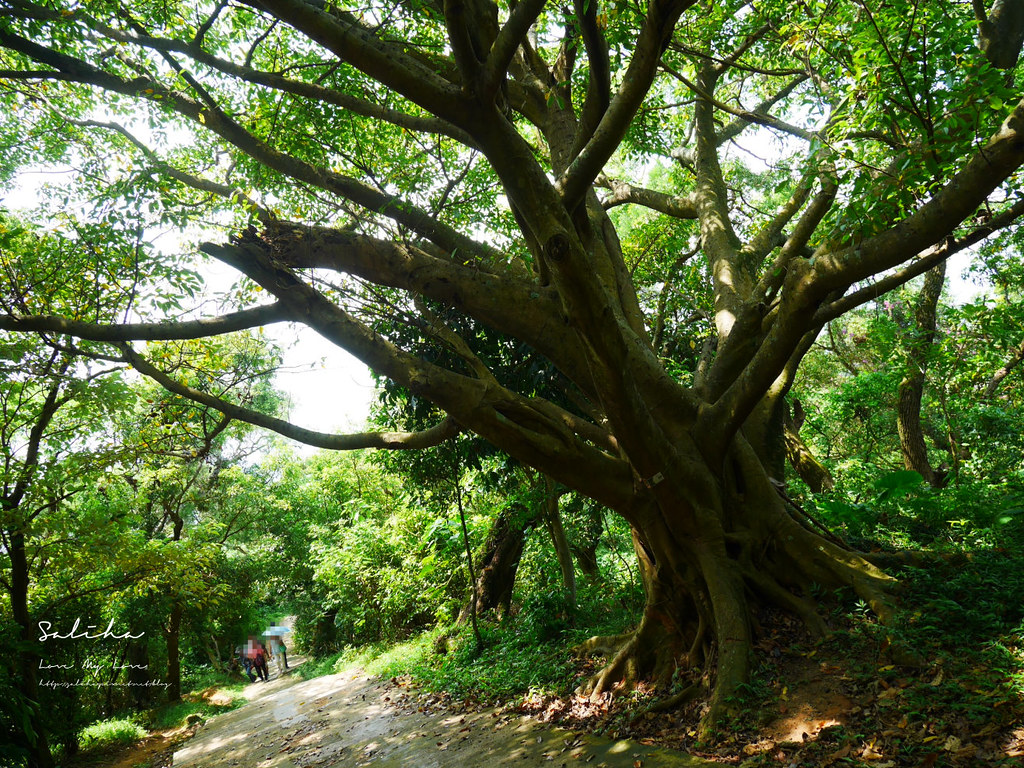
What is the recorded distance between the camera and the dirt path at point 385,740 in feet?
15.7

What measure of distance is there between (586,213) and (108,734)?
490 inches

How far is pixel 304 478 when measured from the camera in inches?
936

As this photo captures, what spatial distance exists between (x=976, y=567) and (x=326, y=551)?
1590cm

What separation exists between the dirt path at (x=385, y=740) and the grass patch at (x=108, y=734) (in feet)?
4.19

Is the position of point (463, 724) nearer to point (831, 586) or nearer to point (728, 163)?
point (831, 586)

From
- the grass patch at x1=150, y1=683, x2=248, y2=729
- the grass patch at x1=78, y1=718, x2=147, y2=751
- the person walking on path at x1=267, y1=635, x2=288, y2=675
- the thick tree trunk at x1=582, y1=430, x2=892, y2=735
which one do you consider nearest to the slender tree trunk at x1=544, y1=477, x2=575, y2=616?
the thick tree trunk at x1=582, y1=430, x2=892, y2=735

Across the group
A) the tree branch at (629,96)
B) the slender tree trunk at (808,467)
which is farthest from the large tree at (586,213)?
the slender tree trunk at (808,467)

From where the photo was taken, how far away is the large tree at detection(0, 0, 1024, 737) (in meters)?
4.00

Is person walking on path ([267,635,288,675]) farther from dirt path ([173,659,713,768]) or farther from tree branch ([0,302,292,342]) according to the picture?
tree branch ([0,302,292,342])

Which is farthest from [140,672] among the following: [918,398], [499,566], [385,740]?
[918,398]

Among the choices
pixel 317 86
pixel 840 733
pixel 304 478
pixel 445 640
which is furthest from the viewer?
pixel 304 478

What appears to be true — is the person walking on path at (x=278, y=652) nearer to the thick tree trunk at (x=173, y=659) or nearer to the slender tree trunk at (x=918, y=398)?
the thick tree trunk at (x=173, y=659)

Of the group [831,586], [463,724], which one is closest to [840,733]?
[831,586]

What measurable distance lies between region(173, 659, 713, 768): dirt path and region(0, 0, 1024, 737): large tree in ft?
3.26
